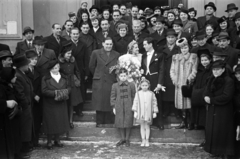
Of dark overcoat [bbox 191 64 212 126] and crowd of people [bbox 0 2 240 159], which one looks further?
dark overcoat [bbox 191 64 212 126]

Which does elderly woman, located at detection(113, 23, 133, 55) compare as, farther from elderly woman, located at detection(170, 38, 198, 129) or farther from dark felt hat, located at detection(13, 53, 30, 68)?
dark felt hat, located at detection(13, 53, 30, 68)

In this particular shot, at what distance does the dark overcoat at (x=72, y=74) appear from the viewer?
7.86 meters

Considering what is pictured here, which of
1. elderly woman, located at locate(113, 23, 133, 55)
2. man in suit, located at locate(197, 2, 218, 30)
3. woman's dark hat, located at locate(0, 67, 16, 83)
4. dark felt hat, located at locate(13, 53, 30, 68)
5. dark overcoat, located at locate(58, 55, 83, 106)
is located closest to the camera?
woman's dark hat, located at locate(0, 67, 16, 83)

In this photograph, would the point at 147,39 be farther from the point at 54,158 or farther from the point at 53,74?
the point at 54,158

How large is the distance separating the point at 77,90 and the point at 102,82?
0.55 meters

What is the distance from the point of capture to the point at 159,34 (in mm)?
8828

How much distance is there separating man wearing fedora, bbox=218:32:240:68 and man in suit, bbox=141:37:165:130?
1230mm

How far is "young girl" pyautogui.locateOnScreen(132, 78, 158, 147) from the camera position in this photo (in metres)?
7.47

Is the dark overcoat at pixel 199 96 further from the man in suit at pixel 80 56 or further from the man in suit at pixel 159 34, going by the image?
the man in suit at pixel 80 56

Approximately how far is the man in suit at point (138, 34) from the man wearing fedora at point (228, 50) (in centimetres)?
170

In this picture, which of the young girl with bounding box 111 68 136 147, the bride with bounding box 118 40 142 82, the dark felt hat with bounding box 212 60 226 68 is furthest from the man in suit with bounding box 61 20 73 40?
the dark felt hat with bounding box 212 60 226 68

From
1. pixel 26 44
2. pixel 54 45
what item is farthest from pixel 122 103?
pixel 26 44

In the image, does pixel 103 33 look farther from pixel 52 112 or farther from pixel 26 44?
pixel 52 112

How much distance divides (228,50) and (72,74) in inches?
126
